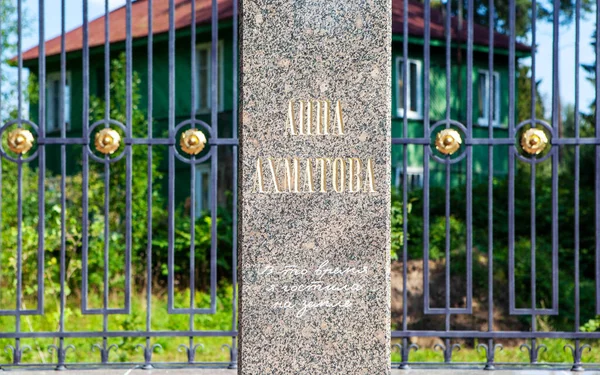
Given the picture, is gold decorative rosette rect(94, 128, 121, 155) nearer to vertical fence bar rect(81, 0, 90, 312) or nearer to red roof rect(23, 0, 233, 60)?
vertical fence bar rect(81, 0, 90, 312)

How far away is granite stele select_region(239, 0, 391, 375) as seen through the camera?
3.89 metres

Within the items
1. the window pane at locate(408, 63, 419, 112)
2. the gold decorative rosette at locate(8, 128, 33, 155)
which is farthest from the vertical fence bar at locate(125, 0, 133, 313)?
the window pane at locate(408, 63, 419, 112)

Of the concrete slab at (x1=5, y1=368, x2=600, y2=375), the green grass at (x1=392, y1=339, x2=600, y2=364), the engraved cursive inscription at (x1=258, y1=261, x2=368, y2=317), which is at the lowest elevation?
the green grass at (x1=392, y1=339, x2=600, y2=364)

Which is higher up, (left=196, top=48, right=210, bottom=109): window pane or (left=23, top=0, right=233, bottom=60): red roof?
(left=23, top=0, right=233, bottom=60): red roof

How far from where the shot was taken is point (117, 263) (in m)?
9.61

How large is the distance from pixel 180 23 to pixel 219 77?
4.63ft

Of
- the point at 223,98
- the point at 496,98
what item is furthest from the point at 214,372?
the point at 496,98

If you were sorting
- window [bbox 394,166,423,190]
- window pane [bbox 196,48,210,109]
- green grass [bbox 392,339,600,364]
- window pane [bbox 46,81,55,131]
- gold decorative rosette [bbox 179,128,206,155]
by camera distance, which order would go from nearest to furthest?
gold decorative rosette [bbox 179,128,206,155] < green grass [bbox 392,339,600,364] < window pane [bbox 196,48,210,109] < window [bbox 394,166,423,190] < window pane [bbox 46,81,55,131]

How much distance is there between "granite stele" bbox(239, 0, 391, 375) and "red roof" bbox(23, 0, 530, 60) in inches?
369

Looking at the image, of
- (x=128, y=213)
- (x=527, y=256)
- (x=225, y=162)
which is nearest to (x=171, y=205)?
(x=128, y=213)

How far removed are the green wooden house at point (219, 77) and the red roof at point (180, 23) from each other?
0.07 feet

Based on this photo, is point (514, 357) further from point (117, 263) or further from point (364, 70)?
point (364, 70)

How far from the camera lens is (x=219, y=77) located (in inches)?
526

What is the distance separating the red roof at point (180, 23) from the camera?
13875 mm
